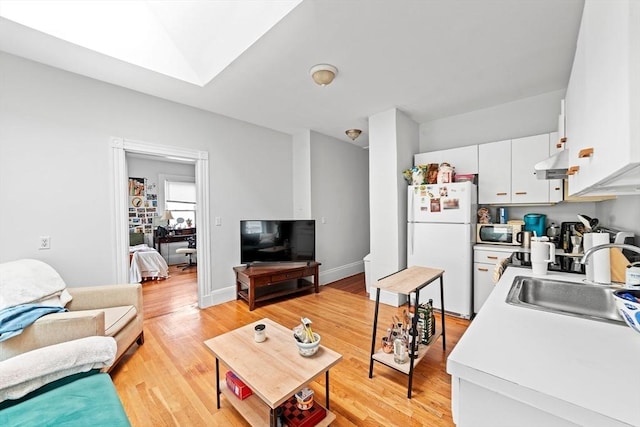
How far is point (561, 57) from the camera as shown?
2.22 m

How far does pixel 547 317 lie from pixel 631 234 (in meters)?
0.99

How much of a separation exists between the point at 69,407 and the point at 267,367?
861 millimetres

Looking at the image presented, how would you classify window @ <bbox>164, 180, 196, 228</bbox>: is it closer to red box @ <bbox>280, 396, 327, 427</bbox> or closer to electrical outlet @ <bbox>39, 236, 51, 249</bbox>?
electrical outlet @ <bbox>39, 236, 51, 249</bbox>

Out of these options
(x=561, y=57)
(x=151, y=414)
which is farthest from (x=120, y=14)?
(x=561, y=57)

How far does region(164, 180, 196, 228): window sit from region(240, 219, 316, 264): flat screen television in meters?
3.55

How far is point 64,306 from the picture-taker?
6.85ft

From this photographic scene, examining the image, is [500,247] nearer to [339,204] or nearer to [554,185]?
[554,185]

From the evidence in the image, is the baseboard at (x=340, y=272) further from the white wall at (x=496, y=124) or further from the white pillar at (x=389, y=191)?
the white wall at (x=496, y=124)

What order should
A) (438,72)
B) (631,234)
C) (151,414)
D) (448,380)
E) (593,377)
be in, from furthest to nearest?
(438,72) < (448,380) < (151,414) < (631,234) < (593,377)

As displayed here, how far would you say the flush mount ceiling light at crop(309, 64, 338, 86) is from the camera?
234cm

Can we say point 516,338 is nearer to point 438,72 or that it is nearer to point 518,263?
point 518,263

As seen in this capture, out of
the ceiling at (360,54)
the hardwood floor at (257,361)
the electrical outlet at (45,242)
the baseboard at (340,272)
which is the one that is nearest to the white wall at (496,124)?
the ceiling at (360,54)

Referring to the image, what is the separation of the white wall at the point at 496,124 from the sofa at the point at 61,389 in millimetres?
4049

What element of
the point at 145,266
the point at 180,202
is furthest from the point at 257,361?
the point at 180,202
